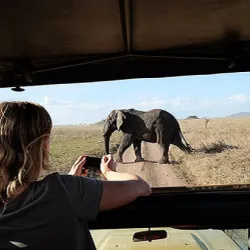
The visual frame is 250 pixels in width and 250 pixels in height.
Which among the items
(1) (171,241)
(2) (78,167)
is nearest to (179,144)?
(2) (78,167)

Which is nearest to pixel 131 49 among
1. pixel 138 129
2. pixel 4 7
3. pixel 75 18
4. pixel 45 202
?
pixel 138 129

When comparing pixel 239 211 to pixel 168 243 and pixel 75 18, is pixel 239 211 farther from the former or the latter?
pixel 168 243

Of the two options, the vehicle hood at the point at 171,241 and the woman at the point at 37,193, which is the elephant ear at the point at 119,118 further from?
the vehicle hood at the point at 171,241

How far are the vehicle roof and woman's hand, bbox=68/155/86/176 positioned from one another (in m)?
0.49

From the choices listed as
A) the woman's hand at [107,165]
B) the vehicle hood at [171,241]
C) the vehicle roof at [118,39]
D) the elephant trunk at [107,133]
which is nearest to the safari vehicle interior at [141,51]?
the vehicle roof at [118,39]

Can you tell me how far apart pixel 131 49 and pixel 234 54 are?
466 mm

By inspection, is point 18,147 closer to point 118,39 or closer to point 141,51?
point 118,39

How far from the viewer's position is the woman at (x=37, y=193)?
1.45 meters

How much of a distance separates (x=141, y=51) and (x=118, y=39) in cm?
20

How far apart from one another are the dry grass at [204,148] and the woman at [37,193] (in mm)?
549

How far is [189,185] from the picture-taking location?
207 centimetres

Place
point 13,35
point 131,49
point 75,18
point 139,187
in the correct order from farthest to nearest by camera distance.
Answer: point 131,49
point 13,35
point 75,18
point 139,187

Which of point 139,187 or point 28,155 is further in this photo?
point 139,187

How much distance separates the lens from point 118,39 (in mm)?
2156
